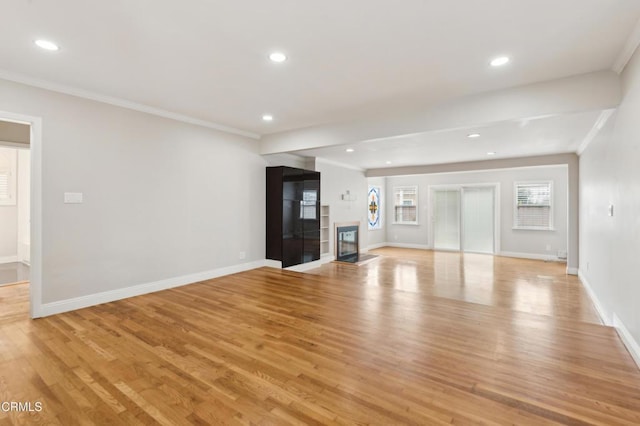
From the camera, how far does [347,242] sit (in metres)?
8.21

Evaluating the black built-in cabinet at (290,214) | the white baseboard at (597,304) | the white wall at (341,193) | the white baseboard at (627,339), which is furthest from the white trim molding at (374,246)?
the white baseboard at (627,339)

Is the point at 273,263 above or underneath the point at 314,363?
above

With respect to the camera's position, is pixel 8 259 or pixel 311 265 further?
pixel 311 265

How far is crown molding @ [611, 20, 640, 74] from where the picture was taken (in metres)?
2.30

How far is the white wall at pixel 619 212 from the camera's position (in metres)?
2.43

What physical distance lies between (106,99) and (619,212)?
5.84 meters

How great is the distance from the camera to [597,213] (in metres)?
4.05

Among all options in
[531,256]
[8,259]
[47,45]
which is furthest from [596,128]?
[8,259]

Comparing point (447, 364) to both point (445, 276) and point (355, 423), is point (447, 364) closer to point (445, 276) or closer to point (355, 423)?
point (355, 423)

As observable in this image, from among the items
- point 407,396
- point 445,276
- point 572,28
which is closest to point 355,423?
point 407,396

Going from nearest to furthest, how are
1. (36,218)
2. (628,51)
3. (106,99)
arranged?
(628,51), (36,218), (106,99)

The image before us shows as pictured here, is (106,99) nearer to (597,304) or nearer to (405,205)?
(597,304)

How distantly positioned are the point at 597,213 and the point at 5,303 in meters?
7.72

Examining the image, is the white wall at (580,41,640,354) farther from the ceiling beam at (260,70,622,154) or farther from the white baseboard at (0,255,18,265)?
the white baseboard at (0,255,18,265)
